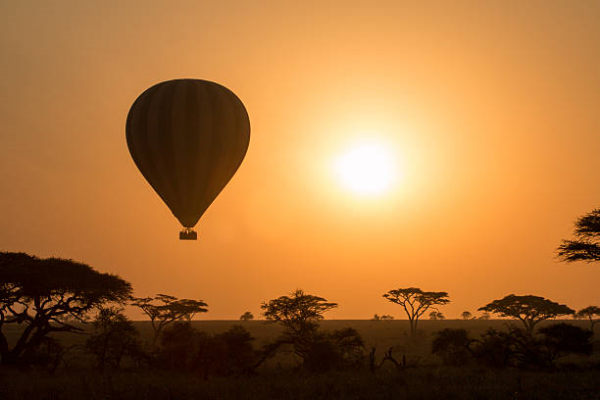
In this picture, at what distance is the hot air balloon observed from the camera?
32188 mm

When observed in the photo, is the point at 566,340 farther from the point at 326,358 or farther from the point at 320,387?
the point at 320,387

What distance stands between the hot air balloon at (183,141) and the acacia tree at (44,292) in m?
7.01

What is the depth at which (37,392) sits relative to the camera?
18.9 metres

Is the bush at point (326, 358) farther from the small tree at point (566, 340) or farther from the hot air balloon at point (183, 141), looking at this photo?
the small tree at point (566, 340)

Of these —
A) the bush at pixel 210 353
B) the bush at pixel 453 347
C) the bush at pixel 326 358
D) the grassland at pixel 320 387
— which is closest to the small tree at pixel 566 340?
the bush at pixel 453 347

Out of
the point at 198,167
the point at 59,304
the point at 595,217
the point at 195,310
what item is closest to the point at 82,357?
the point at 59,304

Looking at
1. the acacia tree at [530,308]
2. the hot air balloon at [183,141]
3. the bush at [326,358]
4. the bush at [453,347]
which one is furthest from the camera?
the acacia tree at [530,308]

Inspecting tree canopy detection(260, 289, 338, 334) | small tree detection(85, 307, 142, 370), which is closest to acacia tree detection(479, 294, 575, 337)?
tree canopy detection(260, 289, 338, 334)

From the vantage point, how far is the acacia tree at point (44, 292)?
30781 millimetres

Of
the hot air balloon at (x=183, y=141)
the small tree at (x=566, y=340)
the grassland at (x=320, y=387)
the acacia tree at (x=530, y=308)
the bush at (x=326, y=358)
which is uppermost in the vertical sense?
the hot air balloon at (x=183, y=141)

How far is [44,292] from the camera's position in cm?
3195

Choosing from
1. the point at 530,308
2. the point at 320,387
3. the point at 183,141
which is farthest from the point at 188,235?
the point at 530,308

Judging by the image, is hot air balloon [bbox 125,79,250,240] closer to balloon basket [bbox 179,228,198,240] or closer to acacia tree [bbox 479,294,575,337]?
balloon basket [bbox 179,228,198,240]

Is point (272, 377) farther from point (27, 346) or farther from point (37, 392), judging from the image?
point (27, 346)
